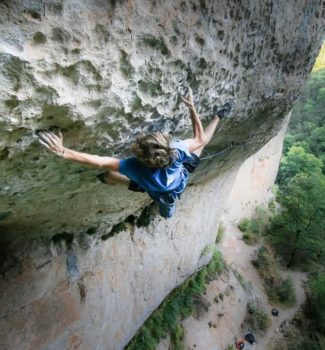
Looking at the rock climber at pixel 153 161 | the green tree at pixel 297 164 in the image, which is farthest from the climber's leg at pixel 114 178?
the green tree at pixel 297 164

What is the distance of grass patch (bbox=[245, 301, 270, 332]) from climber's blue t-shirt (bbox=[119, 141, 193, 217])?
8.85 meters

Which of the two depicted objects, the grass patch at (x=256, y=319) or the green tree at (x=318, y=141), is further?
the green tree at (x=318, y=141)

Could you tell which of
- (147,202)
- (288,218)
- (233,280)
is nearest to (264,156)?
(288,218)

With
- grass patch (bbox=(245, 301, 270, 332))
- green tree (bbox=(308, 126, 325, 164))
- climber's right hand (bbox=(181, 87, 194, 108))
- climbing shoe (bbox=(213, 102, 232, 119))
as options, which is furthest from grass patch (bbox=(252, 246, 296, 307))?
green tree (bbox=(308, 126, 325, 164))

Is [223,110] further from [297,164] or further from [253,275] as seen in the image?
[297,164]

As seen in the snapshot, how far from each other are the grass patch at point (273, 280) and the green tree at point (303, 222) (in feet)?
2.40

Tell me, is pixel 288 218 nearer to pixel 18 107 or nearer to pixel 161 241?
pixel 161 241

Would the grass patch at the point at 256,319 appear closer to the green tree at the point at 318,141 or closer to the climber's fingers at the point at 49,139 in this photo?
the climber's fingers at the point at 49,139

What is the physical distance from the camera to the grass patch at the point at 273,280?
486 inches

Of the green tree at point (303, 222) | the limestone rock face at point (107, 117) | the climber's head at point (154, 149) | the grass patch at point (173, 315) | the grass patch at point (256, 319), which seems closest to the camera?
the limestone rock face at point (107, 117)

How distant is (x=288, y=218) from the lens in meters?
13.9

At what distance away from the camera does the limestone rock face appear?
8.07 ft

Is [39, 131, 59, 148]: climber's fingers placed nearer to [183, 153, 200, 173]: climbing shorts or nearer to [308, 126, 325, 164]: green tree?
[183, 153, 200, 173]: climbing shorts

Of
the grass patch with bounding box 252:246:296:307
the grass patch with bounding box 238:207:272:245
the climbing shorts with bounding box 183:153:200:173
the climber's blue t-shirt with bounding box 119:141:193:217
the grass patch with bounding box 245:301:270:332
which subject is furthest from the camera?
the grass patch with bounding box 238:207:272:245
